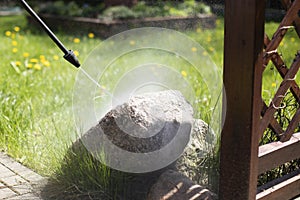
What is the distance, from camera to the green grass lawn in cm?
319

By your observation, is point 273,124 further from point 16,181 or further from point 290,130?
point 16,181

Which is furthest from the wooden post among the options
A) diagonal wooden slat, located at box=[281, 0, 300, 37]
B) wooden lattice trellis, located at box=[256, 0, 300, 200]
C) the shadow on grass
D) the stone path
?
the stone path

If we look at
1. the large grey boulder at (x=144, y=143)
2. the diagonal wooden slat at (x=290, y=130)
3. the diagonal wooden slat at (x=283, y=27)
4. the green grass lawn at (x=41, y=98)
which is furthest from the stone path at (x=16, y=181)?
the diagonal wooden slat at (x=283, y=27)

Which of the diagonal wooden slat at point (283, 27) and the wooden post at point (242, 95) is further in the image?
the diagonal wooden slat at point (283, 27)

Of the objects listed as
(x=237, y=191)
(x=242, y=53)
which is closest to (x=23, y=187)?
(x=237, y=191)

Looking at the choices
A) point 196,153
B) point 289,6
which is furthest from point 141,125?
point 289,6

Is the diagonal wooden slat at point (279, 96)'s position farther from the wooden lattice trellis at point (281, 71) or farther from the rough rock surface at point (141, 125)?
the rough rock surface at point (141, 125)

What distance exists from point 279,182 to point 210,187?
0.35 metres

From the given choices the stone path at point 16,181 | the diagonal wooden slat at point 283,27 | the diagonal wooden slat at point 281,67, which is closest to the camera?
the diagonal wooden slat at point 283,27

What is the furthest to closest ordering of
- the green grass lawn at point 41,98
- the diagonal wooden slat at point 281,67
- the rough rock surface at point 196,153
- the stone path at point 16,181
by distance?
the green grass lawn at point 41,98
the stone path at point 16,181
the rough rock surface at point 196,153
the diagonal wooden slat at point 281,67

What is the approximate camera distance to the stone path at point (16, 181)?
281cm

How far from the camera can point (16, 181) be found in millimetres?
3004

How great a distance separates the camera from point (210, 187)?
2.64m

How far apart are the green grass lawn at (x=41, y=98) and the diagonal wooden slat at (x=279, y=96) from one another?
1.96ft
